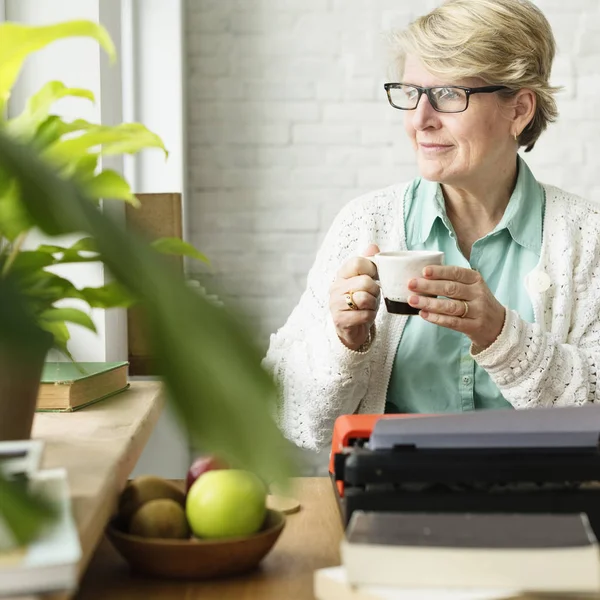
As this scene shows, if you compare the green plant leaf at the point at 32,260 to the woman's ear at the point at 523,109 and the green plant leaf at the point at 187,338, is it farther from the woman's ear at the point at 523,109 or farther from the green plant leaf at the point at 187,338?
the woman's ear at the point at 523,109

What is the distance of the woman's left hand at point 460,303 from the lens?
1.44 m

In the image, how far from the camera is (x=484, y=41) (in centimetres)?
186

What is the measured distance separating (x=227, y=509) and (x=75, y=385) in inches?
24.9

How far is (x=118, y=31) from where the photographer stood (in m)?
2.51

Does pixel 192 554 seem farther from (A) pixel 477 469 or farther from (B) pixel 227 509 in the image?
(A) pixel 477 469

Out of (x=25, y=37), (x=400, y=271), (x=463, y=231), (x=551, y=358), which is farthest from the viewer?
(x=463, y=231)

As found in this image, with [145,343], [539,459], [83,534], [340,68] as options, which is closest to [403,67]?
[340,68]

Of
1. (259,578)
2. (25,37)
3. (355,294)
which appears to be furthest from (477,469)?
(355,294)

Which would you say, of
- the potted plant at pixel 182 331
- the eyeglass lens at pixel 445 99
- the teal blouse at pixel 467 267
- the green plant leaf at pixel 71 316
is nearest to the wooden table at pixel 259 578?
the green plant leaf at pixel 71 316

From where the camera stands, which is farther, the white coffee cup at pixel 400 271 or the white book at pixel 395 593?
the white coffee cup at pixel 400 271

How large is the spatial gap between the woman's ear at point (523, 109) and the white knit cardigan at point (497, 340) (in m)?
0.16

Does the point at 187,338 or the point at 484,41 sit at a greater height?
the point at 484,41

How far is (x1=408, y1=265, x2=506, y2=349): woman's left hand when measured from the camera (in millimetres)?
1438

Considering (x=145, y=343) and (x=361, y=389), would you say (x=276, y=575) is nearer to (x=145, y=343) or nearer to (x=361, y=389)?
(x=145, y=343)
